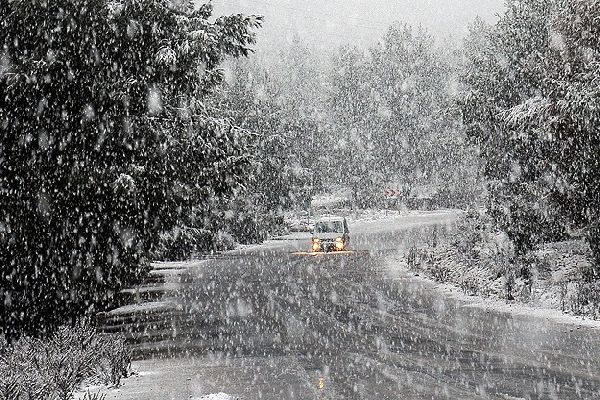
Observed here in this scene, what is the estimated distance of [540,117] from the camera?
1692cm

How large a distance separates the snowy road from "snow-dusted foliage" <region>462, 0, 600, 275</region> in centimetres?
322

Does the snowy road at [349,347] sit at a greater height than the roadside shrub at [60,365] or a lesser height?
lesser

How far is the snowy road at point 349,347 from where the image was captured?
370 inches

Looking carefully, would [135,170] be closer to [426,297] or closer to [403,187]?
[426,297]

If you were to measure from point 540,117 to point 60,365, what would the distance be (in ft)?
40.4

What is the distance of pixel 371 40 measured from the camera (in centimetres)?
18538

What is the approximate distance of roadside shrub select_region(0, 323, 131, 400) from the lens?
7652 mm

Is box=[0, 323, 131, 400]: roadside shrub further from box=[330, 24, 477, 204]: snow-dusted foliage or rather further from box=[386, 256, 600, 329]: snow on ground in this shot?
box=[330, 24, 477, 204]: snow-dusted foliage

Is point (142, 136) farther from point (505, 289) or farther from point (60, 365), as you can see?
point (505, 289)

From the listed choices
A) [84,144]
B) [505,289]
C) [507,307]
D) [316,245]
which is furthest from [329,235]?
[84,144]

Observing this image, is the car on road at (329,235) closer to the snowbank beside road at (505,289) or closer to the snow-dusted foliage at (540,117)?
the snowbank beside road at (505,289)

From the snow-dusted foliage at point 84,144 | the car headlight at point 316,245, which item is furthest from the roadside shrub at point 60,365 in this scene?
the car headlight at point 316,245

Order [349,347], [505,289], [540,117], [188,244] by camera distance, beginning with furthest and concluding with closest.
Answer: [188,244], [505,289], [540,117], [349,347]

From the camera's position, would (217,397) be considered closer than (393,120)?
Yes
